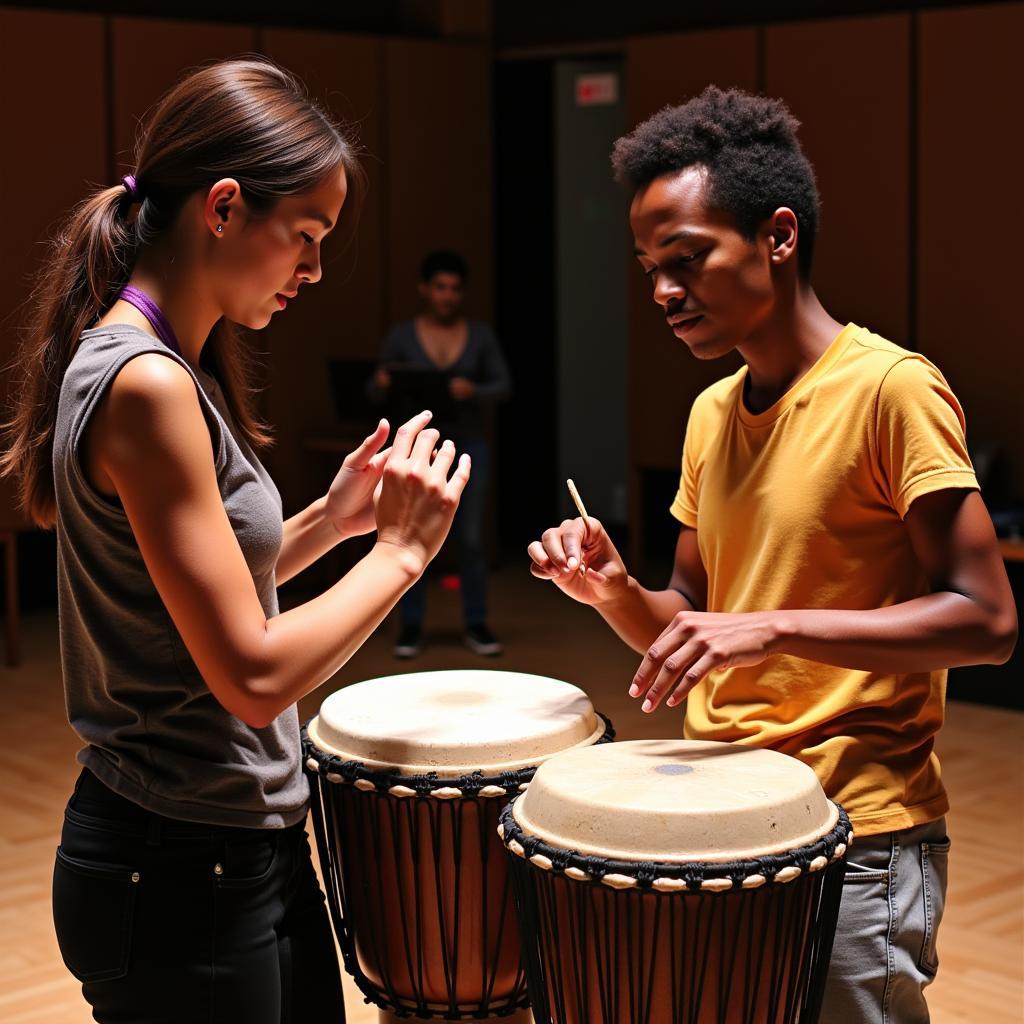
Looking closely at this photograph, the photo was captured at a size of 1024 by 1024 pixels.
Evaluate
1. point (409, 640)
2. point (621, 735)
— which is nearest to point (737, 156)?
point (621, 735)

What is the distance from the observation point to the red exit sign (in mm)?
7781

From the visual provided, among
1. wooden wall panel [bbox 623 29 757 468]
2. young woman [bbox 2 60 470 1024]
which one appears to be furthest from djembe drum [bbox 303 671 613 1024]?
wooden wall panel [bbox 623 29 757 468]

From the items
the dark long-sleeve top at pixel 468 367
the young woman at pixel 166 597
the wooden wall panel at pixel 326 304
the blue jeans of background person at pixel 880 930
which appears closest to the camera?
the young woman at pixel 166 597

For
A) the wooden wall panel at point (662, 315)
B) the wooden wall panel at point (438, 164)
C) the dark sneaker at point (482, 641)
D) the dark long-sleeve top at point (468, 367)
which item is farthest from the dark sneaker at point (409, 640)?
the wooden wall panel at point (438, 164)

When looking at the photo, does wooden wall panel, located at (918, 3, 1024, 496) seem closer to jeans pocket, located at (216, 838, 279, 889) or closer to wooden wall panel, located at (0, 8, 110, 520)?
wooden wall panel, located at (0, 8, 110, 520)

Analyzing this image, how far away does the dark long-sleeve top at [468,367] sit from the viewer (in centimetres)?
623

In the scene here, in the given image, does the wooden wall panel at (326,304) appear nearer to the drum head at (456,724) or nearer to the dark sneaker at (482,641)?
the dark sneaker at (482,641)

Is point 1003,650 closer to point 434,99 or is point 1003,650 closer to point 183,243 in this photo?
point 183,243

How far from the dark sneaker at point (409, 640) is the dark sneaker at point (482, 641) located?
20cm

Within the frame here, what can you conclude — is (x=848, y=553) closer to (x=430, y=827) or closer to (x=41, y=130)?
(x=430, y=827)

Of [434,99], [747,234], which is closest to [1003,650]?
[747,234]

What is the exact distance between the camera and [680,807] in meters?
1.63

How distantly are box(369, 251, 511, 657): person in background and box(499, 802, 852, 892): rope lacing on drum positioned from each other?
4306 mm

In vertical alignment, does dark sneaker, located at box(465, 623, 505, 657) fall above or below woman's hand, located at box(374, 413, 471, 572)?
below
